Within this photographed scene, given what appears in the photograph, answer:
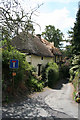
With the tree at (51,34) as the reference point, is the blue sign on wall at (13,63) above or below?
below

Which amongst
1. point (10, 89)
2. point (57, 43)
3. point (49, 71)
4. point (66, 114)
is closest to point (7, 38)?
point (10, 89)

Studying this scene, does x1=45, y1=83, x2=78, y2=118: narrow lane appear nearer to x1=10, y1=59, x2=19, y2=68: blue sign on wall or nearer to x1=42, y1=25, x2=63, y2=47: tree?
x1=10, y1=59, x2=19, y2=68: blue sign on wall

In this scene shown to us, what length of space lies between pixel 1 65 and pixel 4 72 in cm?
56

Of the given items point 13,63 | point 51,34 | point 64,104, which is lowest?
point 64,104

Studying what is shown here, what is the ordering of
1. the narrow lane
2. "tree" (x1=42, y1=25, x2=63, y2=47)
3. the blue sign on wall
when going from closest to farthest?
the narrow lane → the blue sign on wall → "tree" (x1=42, y1=25, x2=63, y2=47)

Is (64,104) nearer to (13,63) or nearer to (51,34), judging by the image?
(13,63)

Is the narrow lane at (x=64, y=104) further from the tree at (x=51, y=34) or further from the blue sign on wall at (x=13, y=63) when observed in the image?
the tree at (x=51, y=34)

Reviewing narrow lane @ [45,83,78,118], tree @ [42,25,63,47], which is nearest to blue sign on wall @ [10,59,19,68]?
narrow lane @ [45,83,78,118]

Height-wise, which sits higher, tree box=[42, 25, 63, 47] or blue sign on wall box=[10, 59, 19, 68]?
tree box=[42, 25, 63, 47]

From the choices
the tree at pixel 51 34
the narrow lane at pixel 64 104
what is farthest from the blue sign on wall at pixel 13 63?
the tree at pixel 51 34

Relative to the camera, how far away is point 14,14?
834 centimetres

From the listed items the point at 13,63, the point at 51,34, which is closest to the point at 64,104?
the point at 13,63

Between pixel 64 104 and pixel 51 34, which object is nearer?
pixel 64 104

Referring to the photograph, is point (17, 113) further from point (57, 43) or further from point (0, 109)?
point (57, 43)
